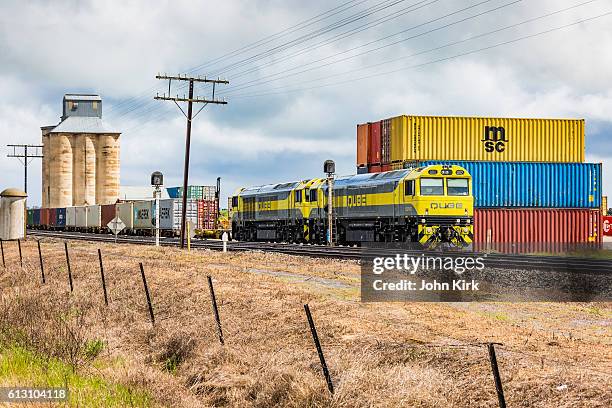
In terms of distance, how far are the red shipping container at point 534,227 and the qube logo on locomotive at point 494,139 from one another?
533 cm

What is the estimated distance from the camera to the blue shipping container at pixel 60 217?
3530 inches

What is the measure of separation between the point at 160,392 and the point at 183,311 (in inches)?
210

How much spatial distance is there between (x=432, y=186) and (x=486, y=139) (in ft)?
54.5

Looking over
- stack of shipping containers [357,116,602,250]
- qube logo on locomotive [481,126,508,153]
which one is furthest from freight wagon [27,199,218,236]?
qube logo on locomotive [481,126,508,153]

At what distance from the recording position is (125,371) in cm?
1227

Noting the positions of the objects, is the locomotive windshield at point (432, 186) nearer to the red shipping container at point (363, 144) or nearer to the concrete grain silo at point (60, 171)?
the red shipping container at point (363, 144)

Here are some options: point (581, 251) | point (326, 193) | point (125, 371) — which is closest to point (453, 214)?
point (326, 193)

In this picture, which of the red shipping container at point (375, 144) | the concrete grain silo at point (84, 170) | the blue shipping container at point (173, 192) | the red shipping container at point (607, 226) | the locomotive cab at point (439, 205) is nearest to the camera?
the locomotive cab at point (439, 205)

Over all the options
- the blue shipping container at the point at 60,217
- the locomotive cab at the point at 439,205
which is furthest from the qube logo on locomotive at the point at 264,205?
the blue shipping container at the point at 60,217

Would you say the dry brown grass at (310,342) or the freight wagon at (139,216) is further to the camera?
the freight wagon at (139,216)

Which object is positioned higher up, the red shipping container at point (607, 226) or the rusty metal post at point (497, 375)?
the red shipping container at point (607, 226)

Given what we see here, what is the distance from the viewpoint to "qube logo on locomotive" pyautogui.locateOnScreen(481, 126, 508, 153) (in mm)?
49000

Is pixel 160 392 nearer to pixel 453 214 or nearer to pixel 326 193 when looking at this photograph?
pixel 453 214

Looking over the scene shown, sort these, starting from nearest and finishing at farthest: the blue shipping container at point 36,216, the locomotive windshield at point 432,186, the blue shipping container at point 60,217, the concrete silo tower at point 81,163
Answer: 1. the locomotive windshield at point 432,186
2. the blue shipping container at point 60,217
3. the blue shipping container at point 36,216
4. the concrete silo tower at point 81,163
